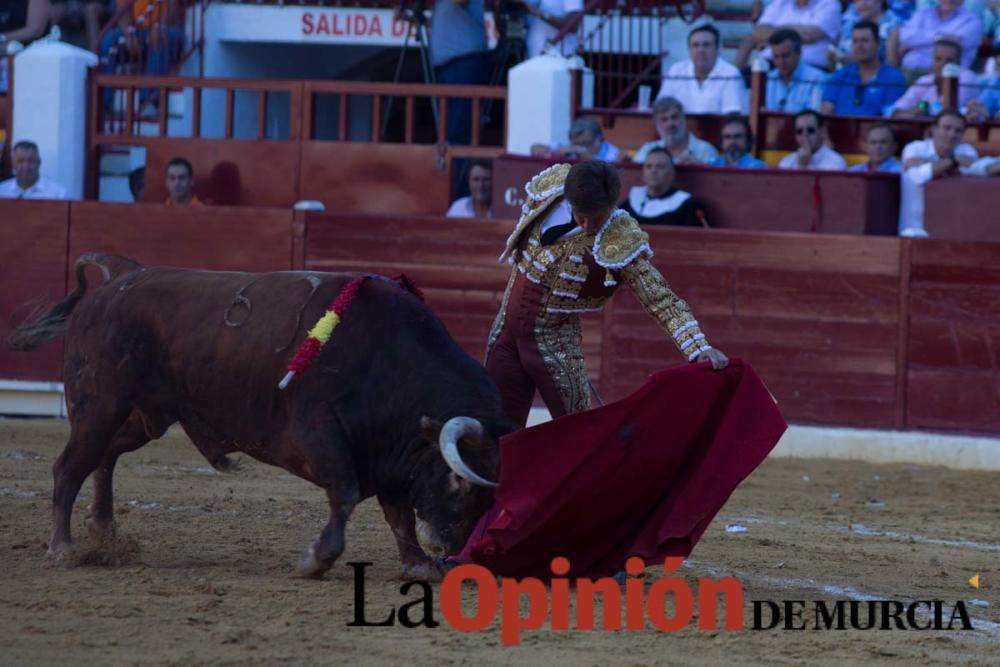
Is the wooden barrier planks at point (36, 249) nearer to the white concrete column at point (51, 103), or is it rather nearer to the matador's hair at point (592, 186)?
the white concrete column at point (51, 103)

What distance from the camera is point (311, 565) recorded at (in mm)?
4320

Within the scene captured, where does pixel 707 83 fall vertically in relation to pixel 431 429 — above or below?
above

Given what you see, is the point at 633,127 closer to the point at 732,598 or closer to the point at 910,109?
the point at 910,109

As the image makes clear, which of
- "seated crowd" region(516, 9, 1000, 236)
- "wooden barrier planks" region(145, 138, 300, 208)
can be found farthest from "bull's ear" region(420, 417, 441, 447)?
"wooden barrier planks" region(145, 138, 300, 208)

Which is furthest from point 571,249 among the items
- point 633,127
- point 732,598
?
point 633,127

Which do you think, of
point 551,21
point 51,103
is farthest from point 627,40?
point 51,103

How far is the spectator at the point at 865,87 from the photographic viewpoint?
27.9ft

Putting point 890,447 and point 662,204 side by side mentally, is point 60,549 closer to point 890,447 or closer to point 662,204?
point 662,204

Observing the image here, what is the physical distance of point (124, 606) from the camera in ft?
12.9

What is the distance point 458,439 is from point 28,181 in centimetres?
554

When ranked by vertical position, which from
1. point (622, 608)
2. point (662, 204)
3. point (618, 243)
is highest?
point (662, 204)

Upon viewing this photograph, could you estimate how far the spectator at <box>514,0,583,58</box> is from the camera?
1011 cm

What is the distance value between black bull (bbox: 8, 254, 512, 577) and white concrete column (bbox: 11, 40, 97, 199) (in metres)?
5.28

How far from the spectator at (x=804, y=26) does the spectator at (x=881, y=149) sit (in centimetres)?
103
